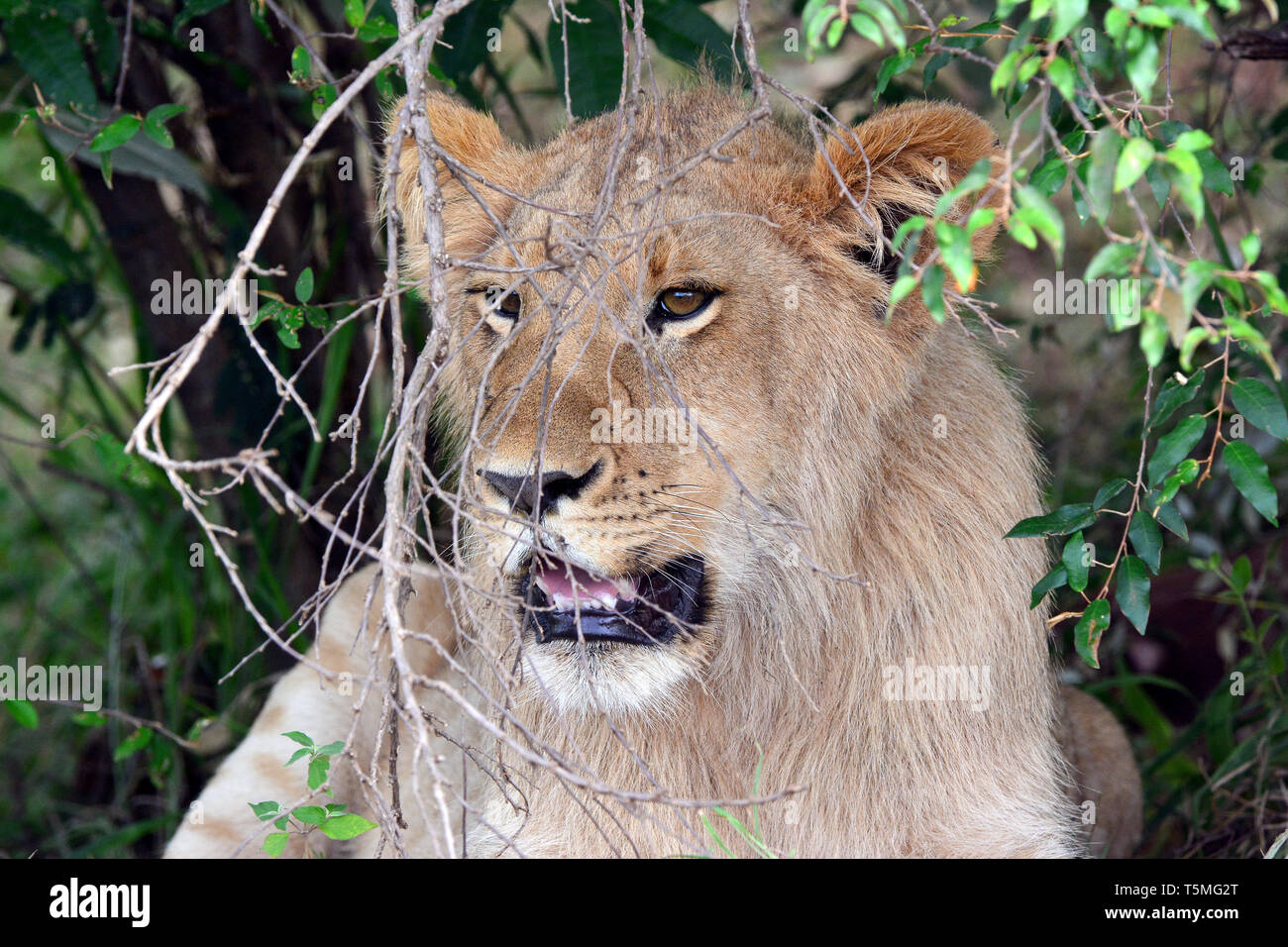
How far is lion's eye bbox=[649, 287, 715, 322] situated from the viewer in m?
2.24

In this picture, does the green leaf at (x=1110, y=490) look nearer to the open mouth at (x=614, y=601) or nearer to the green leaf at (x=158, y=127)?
the open mouth at (x=614, y=601)

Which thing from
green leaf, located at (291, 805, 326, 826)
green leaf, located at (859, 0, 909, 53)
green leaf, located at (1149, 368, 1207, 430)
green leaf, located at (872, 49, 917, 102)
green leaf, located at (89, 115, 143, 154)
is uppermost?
green leaf, located at (89, 115, 143, 154)

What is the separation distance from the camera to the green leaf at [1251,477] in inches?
78.9

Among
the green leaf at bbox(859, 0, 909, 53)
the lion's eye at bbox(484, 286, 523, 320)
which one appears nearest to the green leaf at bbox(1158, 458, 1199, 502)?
the green leaf at bbox(859, 0, 909, 53)

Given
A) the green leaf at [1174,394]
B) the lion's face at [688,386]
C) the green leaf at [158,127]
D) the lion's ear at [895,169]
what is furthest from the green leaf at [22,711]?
the green leaf at [1174,394]

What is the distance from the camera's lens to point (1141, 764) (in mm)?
3842

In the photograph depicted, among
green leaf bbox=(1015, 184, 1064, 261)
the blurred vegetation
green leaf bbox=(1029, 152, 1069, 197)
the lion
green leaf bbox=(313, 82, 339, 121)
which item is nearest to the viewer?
green leaf bbox=(1015, 184, 1064, 261)

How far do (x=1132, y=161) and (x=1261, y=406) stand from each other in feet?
2.28

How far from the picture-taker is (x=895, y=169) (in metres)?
2.24

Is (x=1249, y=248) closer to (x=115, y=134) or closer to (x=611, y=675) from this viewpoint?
(x=611, y=675)

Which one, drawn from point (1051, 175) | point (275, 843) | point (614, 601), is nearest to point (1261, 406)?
point (1051, 175)

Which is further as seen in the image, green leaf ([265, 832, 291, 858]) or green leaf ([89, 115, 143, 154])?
green leaf ([89, 115, 143, 154])

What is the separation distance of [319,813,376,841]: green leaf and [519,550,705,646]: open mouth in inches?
16.5

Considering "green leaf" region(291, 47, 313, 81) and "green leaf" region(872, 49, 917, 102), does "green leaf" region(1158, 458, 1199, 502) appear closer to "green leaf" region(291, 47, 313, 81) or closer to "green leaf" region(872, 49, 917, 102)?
"green leaf" region(872, 49, 917, 102)
